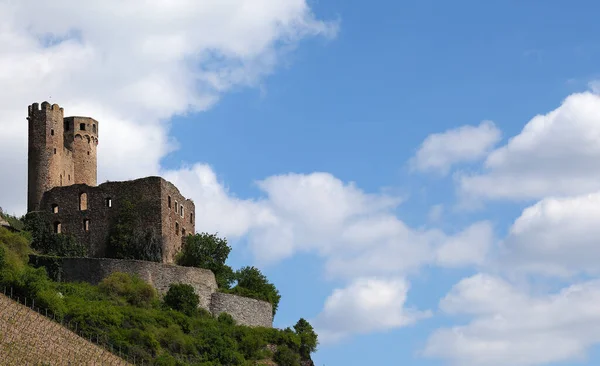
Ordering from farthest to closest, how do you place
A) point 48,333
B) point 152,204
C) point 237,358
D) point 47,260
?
point 152,204
point 47,260
point 237,358
point 48,333

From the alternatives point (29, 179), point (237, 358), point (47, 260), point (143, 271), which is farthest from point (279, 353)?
point (29, 179)

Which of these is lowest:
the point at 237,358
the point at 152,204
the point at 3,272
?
the point at 237,358

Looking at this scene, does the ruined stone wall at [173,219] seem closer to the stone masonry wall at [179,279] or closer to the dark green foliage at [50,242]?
the stone masonry wall at [179,279]

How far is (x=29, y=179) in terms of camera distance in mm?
80750

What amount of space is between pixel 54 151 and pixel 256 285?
14.9 m

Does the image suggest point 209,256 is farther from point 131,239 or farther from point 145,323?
point 145,323

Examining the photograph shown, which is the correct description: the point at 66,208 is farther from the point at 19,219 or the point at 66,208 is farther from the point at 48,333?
the point at 48,333

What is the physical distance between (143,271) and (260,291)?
8.58 meters

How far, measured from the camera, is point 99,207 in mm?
78312

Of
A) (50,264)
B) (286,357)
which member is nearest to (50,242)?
(50,264)

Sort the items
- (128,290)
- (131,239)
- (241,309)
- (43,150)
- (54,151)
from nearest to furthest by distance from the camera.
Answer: (128,290) → (241,309) → (131,239) → (43,150) → (54,151)

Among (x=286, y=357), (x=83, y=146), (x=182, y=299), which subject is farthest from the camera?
(x=83, y=146)

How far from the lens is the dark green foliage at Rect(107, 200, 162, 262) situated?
3017 inches

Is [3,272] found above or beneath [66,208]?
beneath
